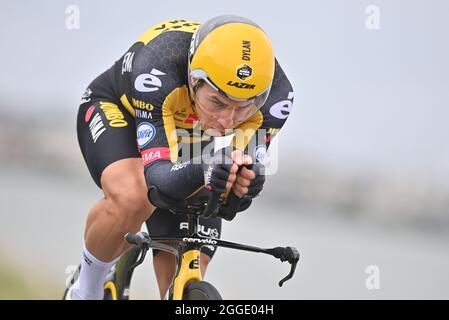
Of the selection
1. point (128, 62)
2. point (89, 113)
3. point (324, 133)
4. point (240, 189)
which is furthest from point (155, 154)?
point (324, 133)

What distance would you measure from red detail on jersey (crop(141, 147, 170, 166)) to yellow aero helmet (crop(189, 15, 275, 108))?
0.35 m

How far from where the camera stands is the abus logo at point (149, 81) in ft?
12.9

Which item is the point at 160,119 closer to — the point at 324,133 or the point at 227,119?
the point at 227,119

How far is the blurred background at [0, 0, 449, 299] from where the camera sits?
688 cm

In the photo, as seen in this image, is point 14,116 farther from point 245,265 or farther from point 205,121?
point 205,121

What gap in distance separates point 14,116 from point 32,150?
312 millimetres

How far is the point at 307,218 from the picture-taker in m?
7.04

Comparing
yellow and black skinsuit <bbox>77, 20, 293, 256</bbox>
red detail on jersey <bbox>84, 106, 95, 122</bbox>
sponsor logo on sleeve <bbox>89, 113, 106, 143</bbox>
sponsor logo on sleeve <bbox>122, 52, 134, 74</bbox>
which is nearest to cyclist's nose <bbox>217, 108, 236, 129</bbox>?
yellow and black skinsuit <bbox>77, 20, 293, 256</bbox>

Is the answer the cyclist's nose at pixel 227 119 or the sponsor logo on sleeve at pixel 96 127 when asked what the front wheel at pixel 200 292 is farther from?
the sponsor logo on sleeve at pixel 96 127

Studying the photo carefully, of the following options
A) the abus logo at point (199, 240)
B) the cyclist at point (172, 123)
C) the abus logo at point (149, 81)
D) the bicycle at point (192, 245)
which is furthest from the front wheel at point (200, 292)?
the abus logo at point (149, 81)

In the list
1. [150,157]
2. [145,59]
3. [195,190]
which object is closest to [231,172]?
[195,190]

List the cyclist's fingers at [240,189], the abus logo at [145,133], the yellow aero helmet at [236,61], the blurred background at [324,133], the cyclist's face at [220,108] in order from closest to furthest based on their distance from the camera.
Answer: the cyclist's fingers at [240,189] → the yellow aero helmet at [236,61] → the cyclist's face at [220,108] → the abus logo at [145,133] → the blurred background at [324,133]

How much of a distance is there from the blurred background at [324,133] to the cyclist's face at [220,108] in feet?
9.74

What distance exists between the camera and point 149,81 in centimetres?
395
